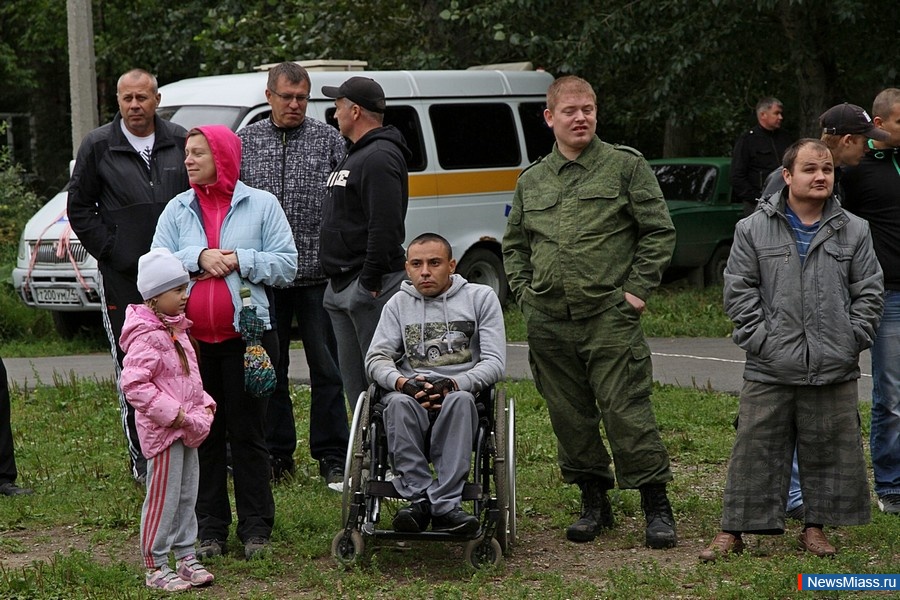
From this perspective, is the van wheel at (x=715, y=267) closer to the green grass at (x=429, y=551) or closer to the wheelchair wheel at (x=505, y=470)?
the green grass at (x=429, y=551)

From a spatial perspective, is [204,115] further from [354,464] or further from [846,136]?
[846,136]

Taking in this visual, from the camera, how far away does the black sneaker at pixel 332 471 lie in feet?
23.8

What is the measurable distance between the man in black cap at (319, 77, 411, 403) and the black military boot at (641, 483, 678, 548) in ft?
5.35

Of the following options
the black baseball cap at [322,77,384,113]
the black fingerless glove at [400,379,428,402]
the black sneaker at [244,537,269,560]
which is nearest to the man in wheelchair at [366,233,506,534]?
the black fingerless glove at [400,379,428,402]

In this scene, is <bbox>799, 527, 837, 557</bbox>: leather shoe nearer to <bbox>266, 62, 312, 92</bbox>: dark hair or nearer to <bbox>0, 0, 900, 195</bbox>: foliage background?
<bbox>266, 62, 312, 92</bbox>: dark hair

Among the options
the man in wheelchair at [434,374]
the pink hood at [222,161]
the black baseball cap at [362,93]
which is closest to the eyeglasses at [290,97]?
the black baseball cap at [362,93]

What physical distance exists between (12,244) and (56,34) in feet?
33.3

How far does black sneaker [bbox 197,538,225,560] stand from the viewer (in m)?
5.88

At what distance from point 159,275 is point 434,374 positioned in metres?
1.29

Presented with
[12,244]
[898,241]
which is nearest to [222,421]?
[898,241]

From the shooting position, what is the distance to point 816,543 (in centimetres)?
579

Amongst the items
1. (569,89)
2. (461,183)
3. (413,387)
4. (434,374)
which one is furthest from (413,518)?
(461,183)

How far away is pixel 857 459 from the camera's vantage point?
18.8 feet

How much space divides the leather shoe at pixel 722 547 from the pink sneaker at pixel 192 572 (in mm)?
2094
